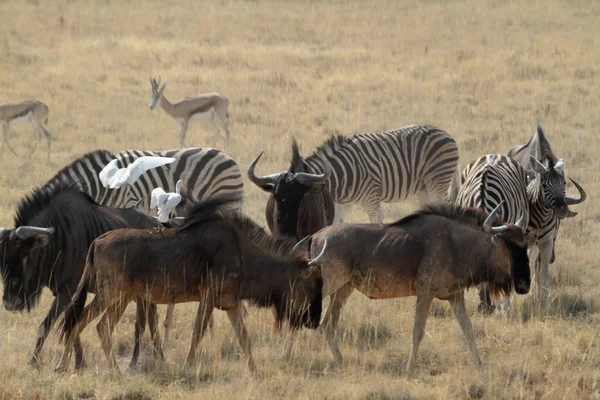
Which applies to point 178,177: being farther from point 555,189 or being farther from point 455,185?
point 555,189

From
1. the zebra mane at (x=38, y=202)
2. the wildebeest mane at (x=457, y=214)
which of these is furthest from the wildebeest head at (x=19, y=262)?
the wildebeest mane at (x=457, y=214)

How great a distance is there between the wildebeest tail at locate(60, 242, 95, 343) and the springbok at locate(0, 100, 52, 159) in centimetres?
1132

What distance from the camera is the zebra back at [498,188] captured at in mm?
8484

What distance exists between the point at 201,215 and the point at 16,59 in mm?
17855

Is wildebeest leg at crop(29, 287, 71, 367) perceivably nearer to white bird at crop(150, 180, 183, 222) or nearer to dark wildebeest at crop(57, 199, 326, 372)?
dark wildebeest at crop(57, 199, 326, 372)

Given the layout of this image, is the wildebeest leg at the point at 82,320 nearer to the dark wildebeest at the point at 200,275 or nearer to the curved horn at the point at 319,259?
the dark wildebeest at the point at 200,275

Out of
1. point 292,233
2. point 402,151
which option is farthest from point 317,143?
point 292,233

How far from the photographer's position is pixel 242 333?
6398 millimetres

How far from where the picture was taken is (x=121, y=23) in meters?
28.0

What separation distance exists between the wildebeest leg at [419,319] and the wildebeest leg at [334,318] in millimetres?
505

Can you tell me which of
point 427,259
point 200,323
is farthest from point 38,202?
point 427,259

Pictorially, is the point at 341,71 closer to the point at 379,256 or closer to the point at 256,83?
the point at 256,83

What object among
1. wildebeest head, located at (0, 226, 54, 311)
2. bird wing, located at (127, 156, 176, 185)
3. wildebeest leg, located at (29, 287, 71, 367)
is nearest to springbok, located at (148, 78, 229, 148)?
bird wing, located at (127, 156, 176, 185)

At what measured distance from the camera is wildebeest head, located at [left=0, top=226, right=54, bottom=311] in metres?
6.71
